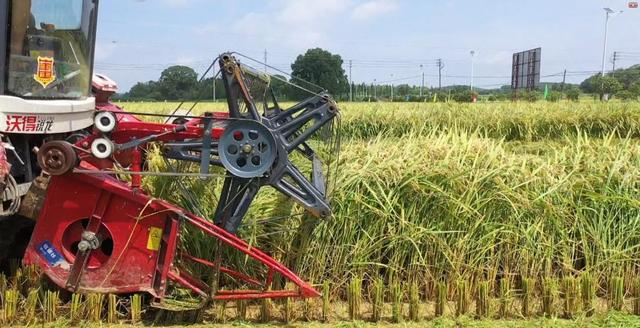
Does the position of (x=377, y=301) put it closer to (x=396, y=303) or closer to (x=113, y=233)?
(x=396, y=303)

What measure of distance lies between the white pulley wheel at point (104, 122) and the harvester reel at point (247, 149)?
0.61 m

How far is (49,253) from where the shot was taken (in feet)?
10.4

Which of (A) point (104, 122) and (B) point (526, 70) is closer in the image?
(A) point (104, 122)

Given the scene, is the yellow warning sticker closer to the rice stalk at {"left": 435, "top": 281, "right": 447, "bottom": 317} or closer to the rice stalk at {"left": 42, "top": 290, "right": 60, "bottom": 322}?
the rice stalk at {"left": 42, "top": 290, "right": 60, "bottom": 322}

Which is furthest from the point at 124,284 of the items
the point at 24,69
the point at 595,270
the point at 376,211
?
the point at 595,270

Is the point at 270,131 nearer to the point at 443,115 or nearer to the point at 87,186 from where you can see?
the point at 87,186

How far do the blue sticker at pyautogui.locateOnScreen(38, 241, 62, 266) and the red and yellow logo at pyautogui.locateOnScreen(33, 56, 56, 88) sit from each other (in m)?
0.93

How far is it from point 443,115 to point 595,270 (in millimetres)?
9085

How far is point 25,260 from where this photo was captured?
3145 mm

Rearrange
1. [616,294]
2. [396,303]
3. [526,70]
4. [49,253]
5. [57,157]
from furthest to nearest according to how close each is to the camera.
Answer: [526,70] → [616,294] → [396,303] → [49,253] → [57,157]

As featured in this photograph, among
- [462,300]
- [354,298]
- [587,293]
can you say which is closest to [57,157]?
[354,298]

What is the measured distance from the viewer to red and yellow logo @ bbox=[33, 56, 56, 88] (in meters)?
3.30

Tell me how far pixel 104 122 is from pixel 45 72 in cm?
60

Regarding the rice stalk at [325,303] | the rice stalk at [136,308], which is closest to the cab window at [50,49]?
the rice stalk at [136,308]
